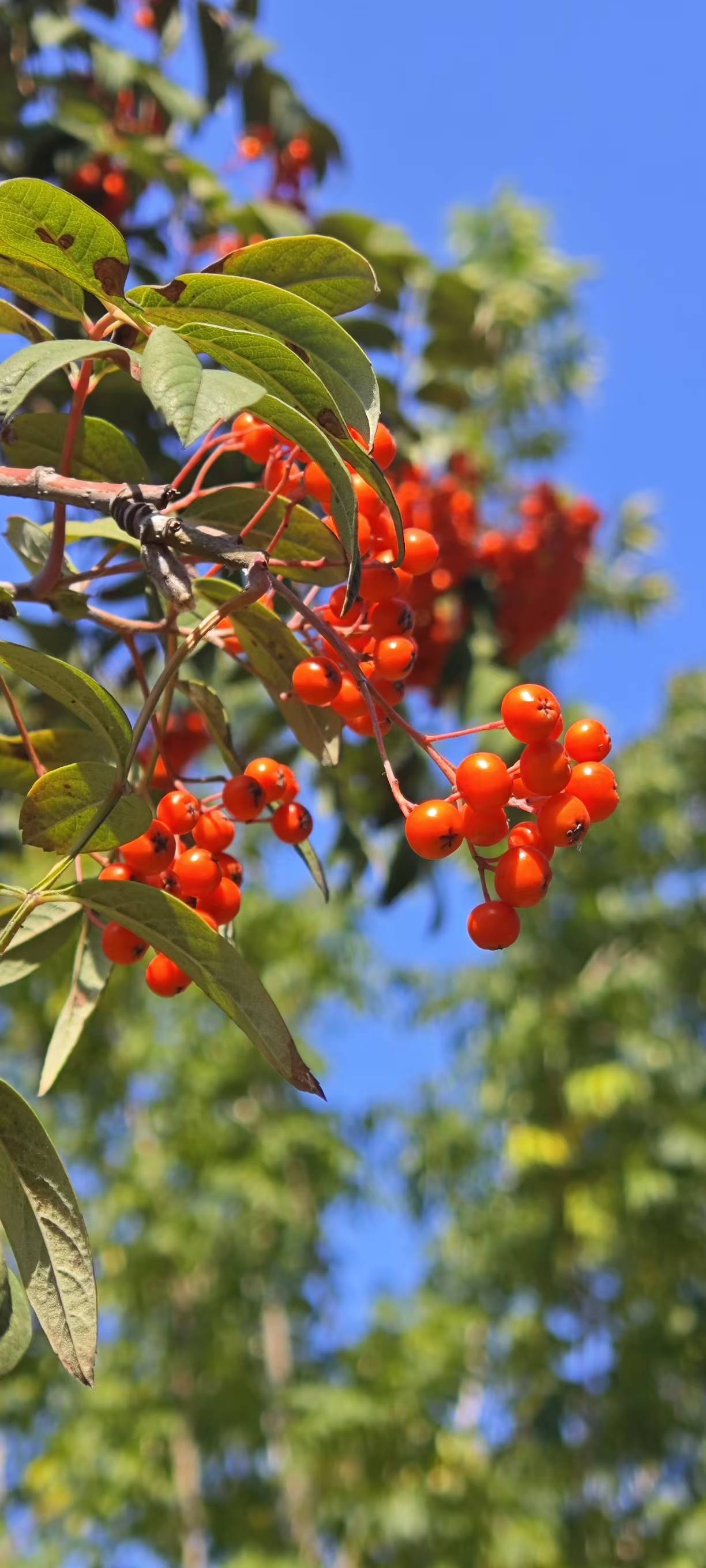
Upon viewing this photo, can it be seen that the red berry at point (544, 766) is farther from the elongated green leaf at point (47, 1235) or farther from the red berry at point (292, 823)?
the elongated green leaf at point (47, 1235)

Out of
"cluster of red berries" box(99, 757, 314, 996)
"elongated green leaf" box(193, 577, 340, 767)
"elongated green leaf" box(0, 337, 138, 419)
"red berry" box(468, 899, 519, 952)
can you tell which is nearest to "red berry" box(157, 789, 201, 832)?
"cluster of red berries" box(99, 757, 314, 996)

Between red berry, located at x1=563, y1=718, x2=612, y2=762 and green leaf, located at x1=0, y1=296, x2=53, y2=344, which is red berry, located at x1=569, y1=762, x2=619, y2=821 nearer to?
red berry, located at x1=563, y1=718, x2=612, y2=762

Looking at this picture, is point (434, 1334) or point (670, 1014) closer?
point (434, 1334)

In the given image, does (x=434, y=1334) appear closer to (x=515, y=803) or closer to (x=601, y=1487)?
(x=601, y=1487)

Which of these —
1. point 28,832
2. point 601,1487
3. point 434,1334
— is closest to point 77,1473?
point 434,1334

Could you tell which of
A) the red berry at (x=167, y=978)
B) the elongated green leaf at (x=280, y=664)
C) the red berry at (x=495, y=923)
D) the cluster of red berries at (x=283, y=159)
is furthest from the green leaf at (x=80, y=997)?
the cluster of red berries at (x=283, y=159)

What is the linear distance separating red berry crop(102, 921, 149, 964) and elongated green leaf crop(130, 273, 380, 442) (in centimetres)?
39

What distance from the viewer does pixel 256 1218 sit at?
22.5 feet

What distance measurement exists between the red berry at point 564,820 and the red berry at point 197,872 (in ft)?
0.75

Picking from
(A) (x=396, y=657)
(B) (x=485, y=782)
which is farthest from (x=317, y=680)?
(B) (x=485, y=782)

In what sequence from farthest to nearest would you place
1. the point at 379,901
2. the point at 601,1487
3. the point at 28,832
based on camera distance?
the point at 601,1487
the point at 379,901
the point at 28,832

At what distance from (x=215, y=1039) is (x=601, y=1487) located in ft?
9.74

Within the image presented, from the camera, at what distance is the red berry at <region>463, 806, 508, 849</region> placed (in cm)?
83

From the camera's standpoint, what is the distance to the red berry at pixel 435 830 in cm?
84
